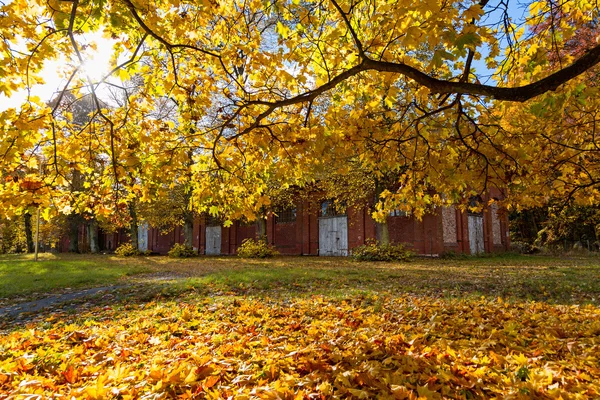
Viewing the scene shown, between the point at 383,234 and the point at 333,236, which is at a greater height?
the point at 383,234

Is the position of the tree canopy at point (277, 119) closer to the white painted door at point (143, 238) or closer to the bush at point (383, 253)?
the bush at point (383, 253)

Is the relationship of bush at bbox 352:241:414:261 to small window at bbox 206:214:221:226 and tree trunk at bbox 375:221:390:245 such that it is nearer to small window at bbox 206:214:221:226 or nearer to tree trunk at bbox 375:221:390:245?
tree trunk at bbox 375:221:390:245

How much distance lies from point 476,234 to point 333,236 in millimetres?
8242

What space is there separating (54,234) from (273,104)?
31085 millimetres

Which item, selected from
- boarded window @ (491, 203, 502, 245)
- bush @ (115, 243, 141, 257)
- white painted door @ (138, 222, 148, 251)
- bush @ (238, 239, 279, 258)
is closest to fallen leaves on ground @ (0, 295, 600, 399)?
bush @ (238, 239, 279, 258)

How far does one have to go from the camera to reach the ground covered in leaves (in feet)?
8.36

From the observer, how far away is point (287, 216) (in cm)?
2392

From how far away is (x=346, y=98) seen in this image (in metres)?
5.90

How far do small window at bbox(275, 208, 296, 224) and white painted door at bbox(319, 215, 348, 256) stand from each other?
2.12 metres

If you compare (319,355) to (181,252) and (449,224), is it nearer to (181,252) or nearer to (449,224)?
(449,224)

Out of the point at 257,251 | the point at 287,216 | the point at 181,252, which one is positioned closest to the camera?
the point at 257,251

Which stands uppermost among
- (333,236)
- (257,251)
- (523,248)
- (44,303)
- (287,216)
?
(287,216)

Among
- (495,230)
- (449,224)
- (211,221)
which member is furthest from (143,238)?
(495,230)

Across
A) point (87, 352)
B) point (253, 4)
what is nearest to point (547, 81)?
point (253, 4)
